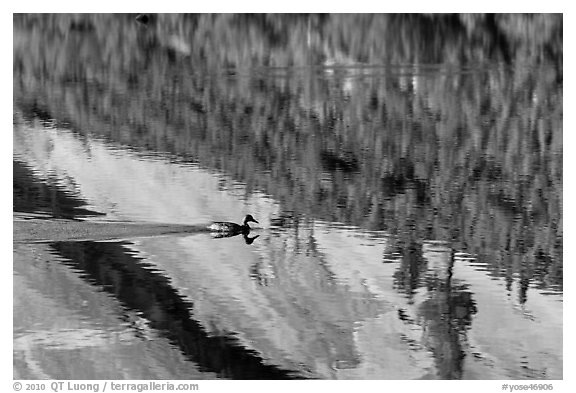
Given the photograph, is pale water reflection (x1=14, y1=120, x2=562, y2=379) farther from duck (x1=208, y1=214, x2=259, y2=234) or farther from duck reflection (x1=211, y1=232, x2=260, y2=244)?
duck (x1=208, y1=214, x2=259, y2=234)

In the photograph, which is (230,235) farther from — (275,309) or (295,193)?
(295,193)

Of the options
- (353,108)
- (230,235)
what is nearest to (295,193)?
(230,235)

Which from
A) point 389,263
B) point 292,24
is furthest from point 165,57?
point 389,263

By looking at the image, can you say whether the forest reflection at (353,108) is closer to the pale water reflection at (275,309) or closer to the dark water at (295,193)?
the dark water at (295,193)

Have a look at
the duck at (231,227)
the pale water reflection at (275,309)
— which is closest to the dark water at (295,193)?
the pale water reflection at (275,309)

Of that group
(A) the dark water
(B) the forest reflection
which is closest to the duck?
(A) the dark water
